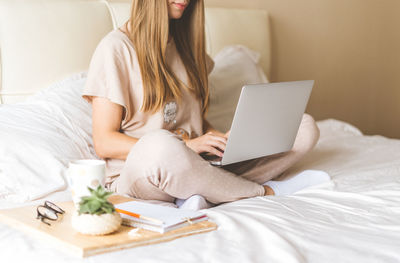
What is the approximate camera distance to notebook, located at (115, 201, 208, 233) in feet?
3.15

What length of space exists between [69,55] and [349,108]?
202cm

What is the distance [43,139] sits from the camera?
1410 mm

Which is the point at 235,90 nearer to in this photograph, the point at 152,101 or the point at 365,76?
the point at 152,101

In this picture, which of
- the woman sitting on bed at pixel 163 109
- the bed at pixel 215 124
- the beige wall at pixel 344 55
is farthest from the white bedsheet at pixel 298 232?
the beige wall at pixel 344 55

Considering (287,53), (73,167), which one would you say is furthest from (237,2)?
(73,167)

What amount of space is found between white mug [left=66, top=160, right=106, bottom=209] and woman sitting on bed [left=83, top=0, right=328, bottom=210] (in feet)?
1.06

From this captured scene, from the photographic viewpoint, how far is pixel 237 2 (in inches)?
98.8

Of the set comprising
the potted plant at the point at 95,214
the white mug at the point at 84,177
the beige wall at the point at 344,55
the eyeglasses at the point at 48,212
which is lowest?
the beige wall at the point at 344,55

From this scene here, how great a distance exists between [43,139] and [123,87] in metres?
0.26

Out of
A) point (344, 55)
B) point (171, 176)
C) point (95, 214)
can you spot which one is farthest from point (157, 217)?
point (344, 55)

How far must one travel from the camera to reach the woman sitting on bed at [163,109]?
4.23ft

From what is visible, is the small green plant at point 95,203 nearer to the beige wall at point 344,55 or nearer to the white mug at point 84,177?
the white mug at point 84,177

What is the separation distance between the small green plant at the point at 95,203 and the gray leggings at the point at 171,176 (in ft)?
1.14

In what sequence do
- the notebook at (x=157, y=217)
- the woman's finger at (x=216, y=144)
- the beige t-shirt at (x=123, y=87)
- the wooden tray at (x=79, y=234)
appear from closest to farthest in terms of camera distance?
the wooden tray at (x=79, y=234) < the notebook at (x=157, y=217) < the woman's finger at (x=216, y=144) < the beige t-shirt at (x=123, y=87)
